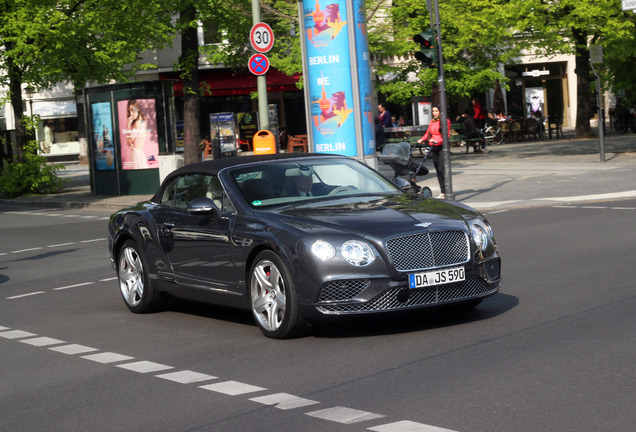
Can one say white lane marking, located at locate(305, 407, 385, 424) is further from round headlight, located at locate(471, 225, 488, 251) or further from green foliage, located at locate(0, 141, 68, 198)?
green foliage, located at locate(0, 141, 68, 198)

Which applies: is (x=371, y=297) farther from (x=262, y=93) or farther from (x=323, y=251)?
(x=262, y=93)

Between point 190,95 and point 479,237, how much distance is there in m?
22.4

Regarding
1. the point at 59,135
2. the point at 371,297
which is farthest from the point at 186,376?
the point at 59,135

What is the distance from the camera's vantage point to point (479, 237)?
872 cm

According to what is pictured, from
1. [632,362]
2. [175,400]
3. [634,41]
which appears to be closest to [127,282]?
[175,400]

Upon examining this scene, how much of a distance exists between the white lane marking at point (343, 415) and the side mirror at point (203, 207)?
348 centimetres

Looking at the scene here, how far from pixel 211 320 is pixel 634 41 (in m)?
23.8

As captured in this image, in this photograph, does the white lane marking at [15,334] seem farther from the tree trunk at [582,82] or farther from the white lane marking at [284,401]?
the tree trunk at [582,82]

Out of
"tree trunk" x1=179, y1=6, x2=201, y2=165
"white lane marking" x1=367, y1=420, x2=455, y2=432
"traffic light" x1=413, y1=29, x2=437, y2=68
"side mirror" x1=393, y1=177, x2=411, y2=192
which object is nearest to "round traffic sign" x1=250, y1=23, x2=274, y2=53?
"traffic light" x1=413, y1=29, x2=437, y2=68

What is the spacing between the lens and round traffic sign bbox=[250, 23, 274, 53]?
21828 mm

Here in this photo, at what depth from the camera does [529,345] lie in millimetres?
7605

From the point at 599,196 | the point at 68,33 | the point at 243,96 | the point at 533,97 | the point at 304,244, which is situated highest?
the point at 68,33

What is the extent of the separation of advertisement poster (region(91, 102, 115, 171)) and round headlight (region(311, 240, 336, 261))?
75.7ft

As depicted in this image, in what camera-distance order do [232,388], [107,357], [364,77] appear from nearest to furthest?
[232,388] < [107,357] < [364,77]
